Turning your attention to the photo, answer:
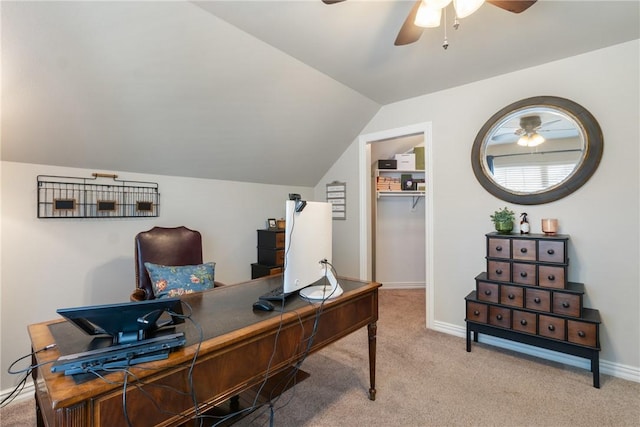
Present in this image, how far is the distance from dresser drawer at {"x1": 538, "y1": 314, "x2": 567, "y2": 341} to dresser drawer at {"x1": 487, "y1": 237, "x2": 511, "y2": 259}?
0.50 metres

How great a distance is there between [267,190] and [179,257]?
150 centimetres

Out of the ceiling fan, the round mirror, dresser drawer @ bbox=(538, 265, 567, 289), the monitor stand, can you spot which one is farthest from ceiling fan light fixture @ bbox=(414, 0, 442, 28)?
dresser drawer @ bbox=(538, 265, 567, 289)

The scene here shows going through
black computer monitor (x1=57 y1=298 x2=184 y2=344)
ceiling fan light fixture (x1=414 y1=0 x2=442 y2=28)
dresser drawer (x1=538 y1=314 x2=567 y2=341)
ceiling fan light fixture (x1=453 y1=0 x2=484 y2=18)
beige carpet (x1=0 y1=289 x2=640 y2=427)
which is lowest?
beige carpet (x1=0 y1=289 x2=640 y2=427)

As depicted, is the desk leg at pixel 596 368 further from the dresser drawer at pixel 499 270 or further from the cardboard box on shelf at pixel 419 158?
the cardboard box on shelf at pixel 419 158

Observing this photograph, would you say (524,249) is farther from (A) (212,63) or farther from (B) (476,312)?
(A) (212,63)

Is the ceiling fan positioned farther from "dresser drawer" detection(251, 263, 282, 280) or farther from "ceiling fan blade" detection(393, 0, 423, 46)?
"dresser drawer" detection(251, 263, 282, 280)

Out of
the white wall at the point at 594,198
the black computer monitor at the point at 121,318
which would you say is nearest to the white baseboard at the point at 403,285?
the white wall at the point at 594,198

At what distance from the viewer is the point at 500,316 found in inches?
94.0

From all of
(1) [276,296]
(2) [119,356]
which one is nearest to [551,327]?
(1) [276,296]

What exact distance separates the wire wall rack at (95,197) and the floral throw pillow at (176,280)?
2.25 feet

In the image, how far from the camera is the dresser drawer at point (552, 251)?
214 centimetres

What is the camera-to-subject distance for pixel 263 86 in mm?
2465

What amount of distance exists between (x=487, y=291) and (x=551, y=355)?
714mm

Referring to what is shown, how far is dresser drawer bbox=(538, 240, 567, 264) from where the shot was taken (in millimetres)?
2140
